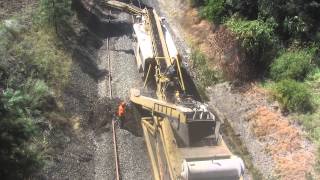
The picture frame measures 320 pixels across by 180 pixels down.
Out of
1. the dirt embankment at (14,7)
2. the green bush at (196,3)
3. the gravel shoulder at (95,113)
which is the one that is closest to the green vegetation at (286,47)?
the green bush at (196,3)

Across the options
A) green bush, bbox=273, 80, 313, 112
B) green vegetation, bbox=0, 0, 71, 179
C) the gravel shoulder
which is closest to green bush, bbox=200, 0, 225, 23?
the gravel shoulder

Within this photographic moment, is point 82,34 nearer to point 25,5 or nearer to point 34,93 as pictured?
point 25,5

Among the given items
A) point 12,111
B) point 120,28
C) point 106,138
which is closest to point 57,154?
point 106,138

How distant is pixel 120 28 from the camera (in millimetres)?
27922

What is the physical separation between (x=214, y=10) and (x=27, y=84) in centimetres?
1277

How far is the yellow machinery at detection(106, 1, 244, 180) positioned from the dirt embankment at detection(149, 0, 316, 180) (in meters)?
3.09

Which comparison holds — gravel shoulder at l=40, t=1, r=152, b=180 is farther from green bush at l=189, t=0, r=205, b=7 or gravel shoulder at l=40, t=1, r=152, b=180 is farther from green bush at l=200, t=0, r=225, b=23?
green bush at l=189, t=0, r=205, b=7

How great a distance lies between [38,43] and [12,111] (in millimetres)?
→ 10304

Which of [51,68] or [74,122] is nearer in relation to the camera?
[74,122]

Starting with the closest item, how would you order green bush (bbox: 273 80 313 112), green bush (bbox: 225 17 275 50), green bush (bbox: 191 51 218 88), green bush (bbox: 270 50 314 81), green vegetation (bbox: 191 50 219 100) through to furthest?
green bush (bbox: 273 80 313 112), green bush (bbox: 270 50 314 81), green bush (bbox: 225 17 275 50), green vegetation (bbox: 191 50 219 100), green bush (bbox: 191 51 218 88)

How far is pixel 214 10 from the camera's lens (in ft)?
89.8

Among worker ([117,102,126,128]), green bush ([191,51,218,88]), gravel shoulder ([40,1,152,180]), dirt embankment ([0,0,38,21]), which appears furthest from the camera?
green bush ([191,51,218,88])

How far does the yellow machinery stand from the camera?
1397 centimetres

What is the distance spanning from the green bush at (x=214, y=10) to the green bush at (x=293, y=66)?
6.12 m
